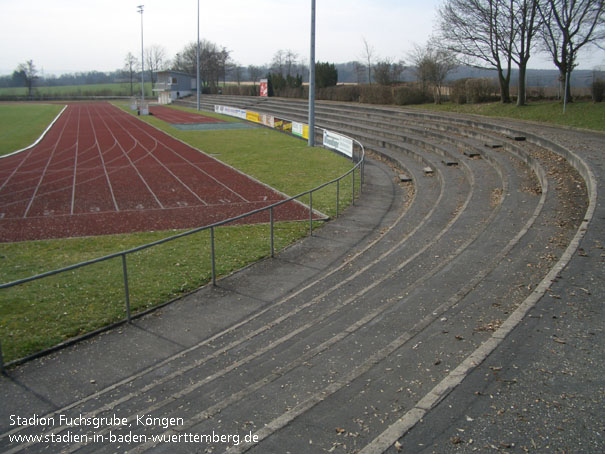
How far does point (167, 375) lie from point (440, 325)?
12.3ft

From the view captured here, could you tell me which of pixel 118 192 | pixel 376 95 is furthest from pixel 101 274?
pixel 376 95

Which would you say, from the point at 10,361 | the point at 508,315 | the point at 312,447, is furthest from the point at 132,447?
the point at 508,315

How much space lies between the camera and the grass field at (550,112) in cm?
2545

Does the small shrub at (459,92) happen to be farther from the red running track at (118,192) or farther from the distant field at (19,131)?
the distant field at (19,131)

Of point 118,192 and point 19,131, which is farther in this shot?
point 19,131

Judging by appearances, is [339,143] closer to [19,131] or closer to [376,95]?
[376,95]

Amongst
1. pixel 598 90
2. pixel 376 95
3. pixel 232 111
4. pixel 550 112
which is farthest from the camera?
pixel 232 111

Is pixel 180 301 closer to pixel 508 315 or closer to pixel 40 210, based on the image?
pixel 508 315

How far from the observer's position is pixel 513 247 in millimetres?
10430

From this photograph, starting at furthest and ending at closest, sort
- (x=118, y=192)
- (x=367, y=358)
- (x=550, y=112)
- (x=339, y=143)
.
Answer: (x=550, y=112) → (x=339, y=143) → (x=118, y=192) → (x=367, y=358)

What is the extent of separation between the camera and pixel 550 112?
2973 cm

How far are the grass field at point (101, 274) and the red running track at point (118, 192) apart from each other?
1248 millimetres

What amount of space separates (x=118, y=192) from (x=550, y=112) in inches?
939

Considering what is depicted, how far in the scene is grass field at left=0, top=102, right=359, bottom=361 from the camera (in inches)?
A: 293
